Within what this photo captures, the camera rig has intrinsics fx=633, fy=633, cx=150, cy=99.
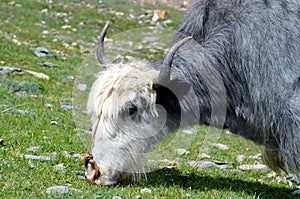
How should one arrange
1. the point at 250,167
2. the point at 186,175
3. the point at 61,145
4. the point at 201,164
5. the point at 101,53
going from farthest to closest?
the point at 250,167 < the point at 201,164 < the point at 61,145 < the point at 186,175 < the point at 101,53

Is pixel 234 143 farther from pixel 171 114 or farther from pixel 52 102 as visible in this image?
pixel 171 114

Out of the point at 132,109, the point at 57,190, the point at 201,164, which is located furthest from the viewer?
the point at 201,164

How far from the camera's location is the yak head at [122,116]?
6.32 m

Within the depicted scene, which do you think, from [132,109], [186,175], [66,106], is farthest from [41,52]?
[132,109]

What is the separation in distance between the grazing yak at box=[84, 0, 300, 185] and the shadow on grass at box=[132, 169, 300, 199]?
43 cm

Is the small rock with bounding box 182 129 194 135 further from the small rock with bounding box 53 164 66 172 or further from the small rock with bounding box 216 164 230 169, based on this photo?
the small rock with bounding box 53 164 66 172

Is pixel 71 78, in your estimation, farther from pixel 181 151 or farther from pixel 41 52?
pixel 181 151

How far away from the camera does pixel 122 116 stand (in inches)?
251

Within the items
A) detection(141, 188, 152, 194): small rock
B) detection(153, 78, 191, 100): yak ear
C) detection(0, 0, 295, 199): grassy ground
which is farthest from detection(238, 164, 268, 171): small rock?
detection(141, 188, 152, 194): small rock

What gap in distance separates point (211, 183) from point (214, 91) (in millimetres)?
1161

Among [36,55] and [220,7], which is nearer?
[220,7]

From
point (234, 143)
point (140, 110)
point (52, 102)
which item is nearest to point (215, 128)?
point (140, 110)

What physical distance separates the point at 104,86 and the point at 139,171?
980 mm

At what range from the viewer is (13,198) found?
18.2ft
